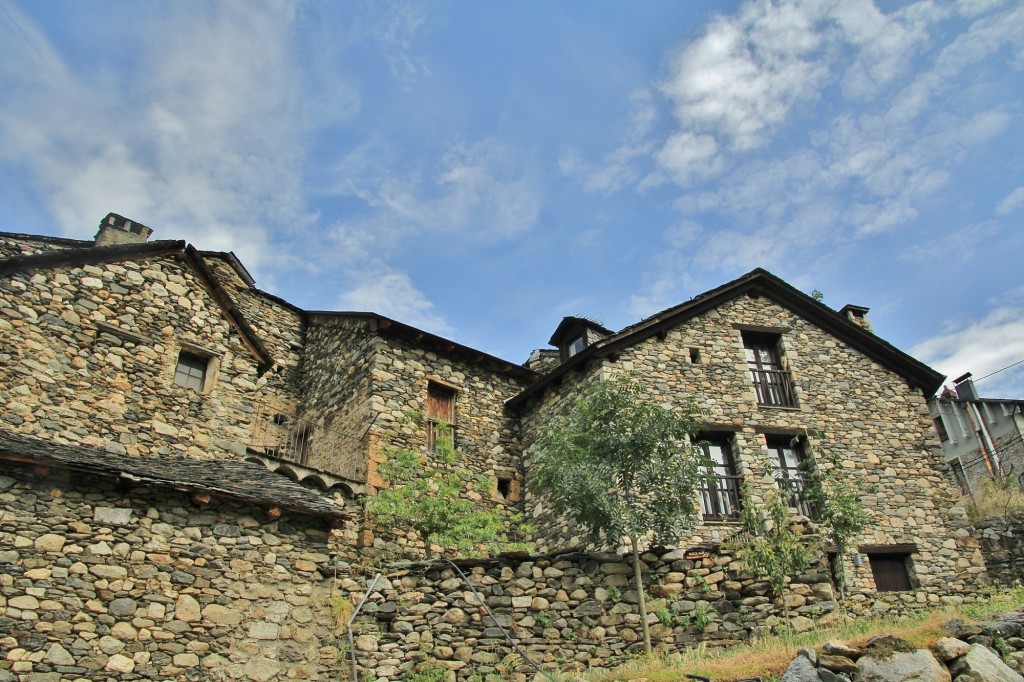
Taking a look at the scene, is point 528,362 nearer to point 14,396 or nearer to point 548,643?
point 548,643

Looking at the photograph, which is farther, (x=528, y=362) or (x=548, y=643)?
(x=528, y=362)

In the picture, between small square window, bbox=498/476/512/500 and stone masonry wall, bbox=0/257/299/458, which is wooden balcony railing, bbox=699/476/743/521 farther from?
stone masonry wall, bbox=0/257/299/458

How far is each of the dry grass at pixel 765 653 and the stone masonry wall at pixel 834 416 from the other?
4002 millimetres

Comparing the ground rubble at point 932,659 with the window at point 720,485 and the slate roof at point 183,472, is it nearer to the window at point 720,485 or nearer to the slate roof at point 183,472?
the window at point 720,485

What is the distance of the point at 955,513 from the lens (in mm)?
15875

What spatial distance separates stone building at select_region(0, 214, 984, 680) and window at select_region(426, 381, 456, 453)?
0.05m

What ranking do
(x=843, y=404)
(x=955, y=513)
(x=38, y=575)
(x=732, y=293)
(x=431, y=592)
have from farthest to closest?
(x=732, y=293) < (x=843, y=404) < (x=955, y=513) < (x=431, y=592) < (x=38, y=575)

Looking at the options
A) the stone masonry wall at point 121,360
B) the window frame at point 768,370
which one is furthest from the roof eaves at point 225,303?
the window frame at point 768,370

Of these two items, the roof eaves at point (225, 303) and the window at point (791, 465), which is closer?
the roof eaves at point (225, 303)

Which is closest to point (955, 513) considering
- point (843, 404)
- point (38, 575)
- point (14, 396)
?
point (843, 404)

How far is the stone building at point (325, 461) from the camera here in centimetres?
877

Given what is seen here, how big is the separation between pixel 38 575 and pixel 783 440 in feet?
46.2

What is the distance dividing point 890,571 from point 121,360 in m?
15.3

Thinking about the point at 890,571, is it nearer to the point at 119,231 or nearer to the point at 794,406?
the point at 794,406
